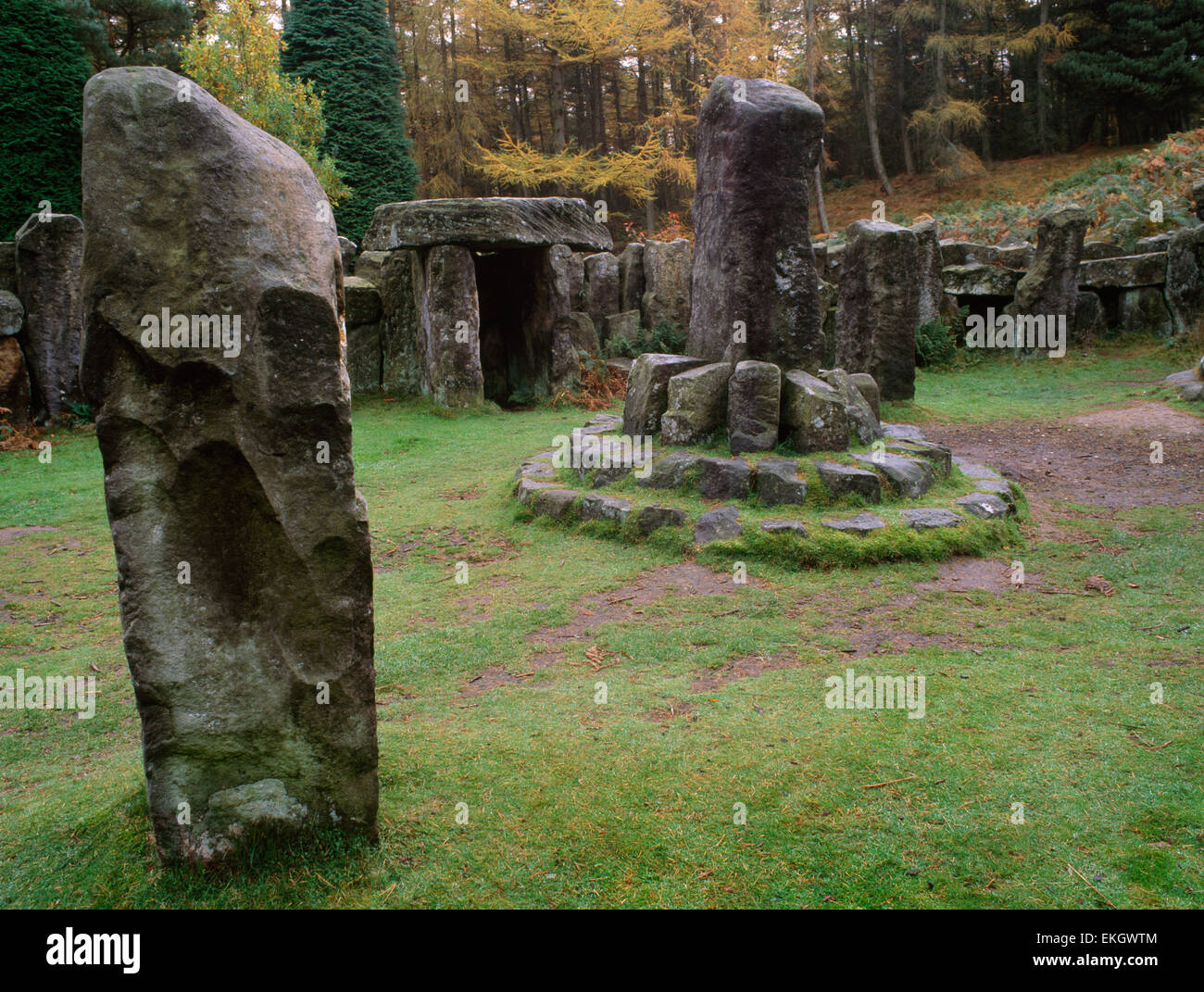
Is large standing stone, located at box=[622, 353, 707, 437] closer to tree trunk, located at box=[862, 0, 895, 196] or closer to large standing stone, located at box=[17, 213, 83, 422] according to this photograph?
large standing stone, located at box=[17, 213, 83, 422]

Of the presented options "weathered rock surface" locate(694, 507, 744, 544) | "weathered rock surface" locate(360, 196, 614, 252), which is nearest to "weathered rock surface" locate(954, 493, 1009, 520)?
"weathered rock surface" locate(694, 507, 744, 544)

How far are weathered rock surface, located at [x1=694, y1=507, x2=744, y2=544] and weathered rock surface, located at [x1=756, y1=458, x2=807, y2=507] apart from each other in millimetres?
317

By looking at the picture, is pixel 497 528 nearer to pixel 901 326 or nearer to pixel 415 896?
pixel 415 896

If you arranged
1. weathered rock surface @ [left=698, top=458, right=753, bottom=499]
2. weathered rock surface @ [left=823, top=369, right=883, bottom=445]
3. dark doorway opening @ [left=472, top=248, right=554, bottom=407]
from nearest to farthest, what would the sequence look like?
weathered rock surface @ [left=698, top=458, right=753, bottom=499] → weathered rock surface @ [left=823, top=369, right=883, bottom=445] → dark doorway opening @ [left=472, top=248, right=554, bottom=407]

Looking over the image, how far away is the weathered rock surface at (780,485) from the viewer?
6.43 metres

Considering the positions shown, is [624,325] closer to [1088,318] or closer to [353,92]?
[1088,318]

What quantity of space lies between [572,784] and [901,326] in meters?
9.90

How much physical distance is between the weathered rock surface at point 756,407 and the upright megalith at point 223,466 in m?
4.77

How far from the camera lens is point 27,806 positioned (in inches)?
118

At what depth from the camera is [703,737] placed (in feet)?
11.6

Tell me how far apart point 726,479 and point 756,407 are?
0.76 metres

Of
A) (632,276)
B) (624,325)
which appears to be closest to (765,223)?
(624,325)

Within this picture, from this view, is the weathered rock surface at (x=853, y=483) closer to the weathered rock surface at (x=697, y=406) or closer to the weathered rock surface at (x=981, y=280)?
the weathered rock surface at (x=697, y=406)

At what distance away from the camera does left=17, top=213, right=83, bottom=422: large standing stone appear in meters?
11.0
